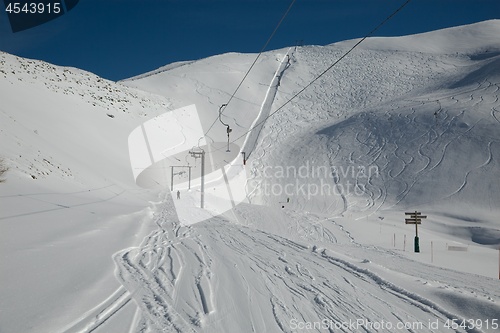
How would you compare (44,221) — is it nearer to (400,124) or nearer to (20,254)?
(20,254)

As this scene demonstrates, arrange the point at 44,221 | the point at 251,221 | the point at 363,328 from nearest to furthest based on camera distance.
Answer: the point at 363,328 < the point at 44,221 < the point at 251,221

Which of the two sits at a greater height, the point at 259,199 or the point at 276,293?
the point at 276,293

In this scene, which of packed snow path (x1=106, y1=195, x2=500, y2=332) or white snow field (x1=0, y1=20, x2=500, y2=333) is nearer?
packed snow path (x1=106, y1=195, x2=500, y2=332)

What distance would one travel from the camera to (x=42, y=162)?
2100 centimetres

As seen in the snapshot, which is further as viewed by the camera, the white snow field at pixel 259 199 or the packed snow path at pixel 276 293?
the white snow field at pixel 259 199

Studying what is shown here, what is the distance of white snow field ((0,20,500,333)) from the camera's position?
567cm

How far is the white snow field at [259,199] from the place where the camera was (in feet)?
18.6

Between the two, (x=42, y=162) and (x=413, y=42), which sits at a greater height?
(x=413, y=42)

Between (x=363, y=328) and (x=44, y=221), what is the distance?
32.4 feet

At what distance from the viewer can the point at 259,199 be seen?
1480 inches

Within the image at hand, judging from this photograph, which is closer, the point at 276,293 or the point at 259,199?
the point at 276,293

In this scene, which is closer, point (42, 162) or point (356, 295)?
point (356, 295)

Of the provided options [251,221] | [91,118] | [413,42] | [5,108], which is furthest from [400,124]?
[413,42]

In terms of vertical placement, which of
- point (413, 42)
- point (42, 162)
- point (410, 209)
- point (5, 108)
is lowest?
point (410, 209)
